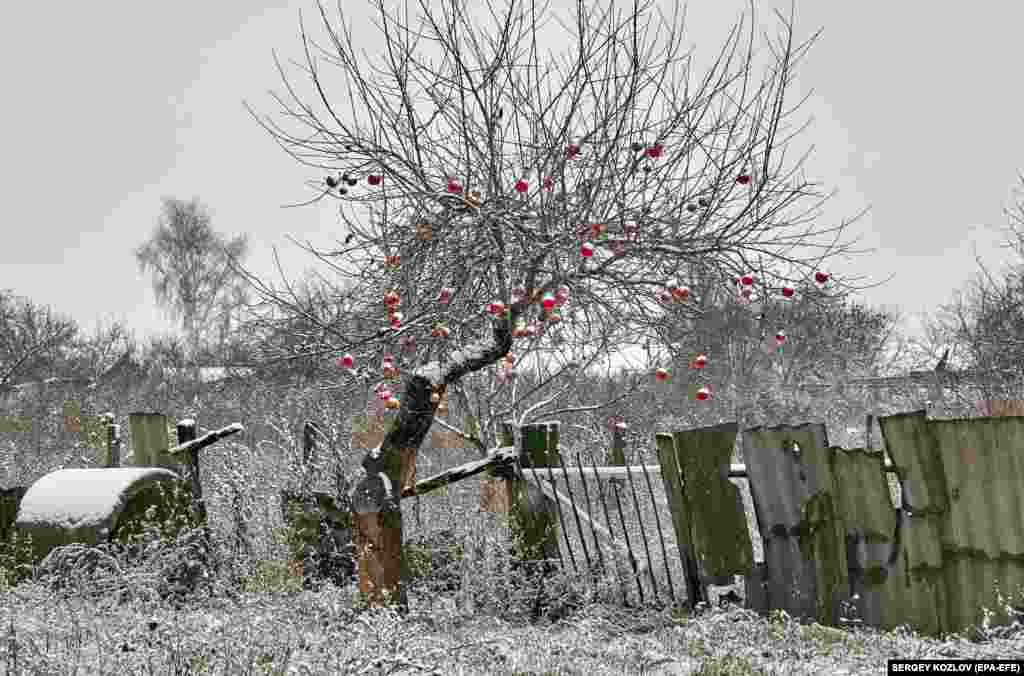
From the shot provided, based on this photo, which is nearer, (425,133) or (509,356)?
(425,133)

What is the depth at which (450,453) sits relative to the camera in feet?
43.5

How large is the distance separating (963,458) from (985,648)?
852 millimetres

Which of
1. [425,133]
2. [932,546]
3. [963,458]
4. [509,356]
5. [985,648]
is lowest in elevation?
[985,648]

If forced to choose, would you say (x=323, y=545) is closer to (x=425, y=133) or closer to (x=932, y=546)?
(x=425, y=133)

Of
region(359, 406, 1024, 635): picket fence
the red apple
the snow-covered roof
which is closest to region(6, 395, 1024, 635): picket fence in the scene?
region(359, 406, 1024, 635): picket fence

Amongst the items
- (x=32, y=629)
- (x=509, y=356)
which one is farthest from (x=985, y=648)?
(x=32, y=629)

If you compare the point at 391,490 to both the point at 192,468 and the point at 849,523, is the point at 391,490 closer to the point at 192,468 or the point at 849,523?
the point at 849,523

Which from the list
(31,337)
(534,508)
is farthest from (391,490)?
(31,337)

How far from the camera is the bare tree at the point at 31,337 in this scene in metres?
20.6

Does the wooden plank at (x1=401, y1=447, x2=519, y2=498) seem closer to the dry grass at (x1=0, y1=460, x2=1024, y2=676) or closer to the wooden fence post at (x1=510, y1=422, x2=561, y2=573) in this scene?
the wooden fence post at (x1=510, y1=422, x2=561, y2=573)

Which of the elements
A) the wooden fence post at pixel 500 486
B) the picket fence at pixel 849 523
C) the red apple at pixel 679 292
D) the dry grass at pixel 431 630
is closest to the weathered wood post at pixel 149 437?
the dry grass at pixel 431 630

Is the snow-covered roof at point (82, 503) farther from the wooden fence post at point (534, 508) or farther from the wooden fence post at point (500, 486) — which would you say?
the wooden fence post at point (534, 508)

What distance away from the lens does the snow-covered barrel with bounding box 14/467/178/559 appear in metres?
5.73

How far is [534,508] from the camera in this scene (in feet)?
16.2
